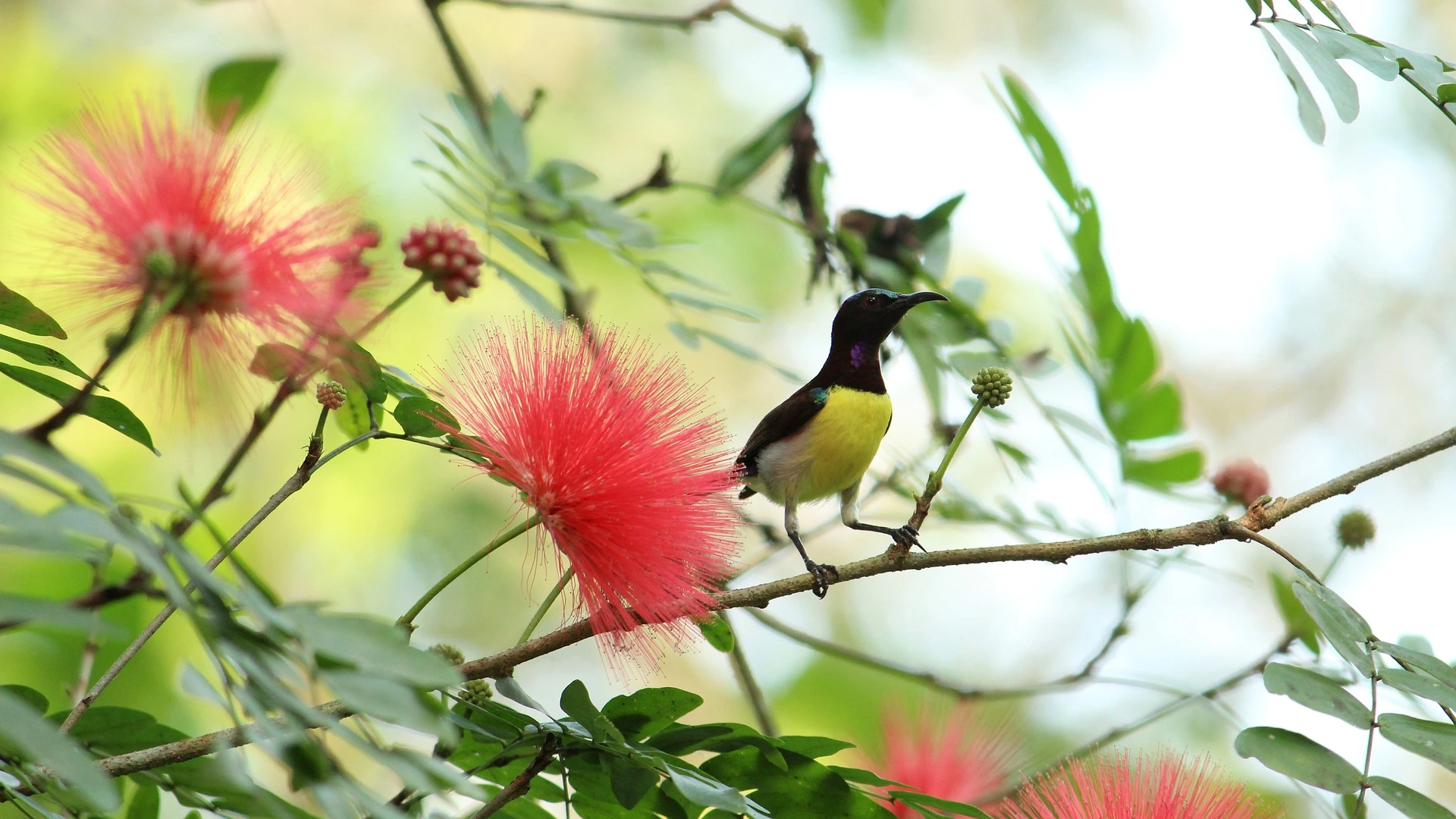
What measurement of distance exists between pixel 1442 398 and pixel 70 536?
1336 cm

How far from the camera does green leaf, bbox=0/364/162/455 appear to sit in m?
1.98

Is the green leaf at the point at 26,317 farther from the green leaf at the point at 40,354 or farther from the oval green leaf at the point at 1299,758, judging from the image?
the oval green leaf at the point at 1299,758

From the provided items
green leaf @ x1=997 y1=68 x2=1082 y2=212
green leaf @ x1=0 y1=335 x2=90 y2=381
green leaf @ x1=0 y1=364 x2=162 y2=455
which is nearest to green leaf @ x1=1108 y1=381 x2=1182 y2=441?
green leaf @ x1=997 y1=68 x2=1082 y2=212

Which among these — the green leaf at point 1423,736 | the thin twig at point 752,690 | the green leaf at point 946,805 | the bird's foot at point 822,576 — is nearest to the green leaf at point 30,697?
the bird's foot at point 822,576

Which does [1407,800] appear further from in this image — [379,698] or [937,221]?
[937,221]

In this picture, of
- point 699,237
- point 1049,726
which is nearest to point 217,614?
point 1049,726

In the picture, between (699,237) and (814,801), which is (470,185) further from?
(699,237)

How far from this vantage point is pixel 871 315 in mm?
3674

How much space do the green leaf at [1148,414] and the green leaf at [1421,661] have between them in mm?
1593

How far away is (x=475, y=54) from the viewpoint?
417 inches

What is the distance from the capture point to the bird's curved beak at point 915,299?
3.27m

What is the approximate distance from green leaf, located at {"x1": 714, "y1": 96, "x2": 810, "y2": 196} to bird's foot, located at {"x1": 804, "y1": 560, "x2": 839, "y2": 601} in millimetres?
1234

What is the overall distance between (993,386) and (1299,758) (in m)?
0.79

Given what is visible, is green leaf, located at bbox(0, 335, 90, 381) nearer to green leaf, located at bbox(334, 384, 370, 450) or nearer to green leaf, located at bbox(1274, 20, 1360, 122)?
green leaf, located at bbox(334, 384, 370, 450)
